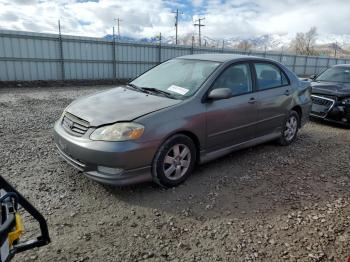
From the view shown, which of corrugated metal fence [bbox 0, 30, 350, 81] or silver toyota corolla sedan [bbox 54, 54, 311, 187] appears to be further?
corrugated metal fence [bbox 0, 30, 350, 81]

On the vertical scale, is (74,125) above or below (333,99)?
above

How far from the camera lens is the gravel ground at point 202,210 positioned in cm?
263

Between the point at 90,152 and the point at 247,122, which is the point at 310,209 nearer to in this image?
the point at 247,122

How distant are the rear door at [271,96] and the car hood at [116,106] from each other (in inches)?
66.9

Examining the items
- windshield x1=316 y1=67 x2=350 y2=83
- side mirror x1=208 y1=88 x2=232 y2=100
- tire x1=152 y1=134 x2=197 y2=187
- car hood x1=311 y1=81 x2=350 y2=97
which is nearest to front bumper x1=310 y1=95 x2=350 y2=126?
car hood x1=311 y1=81 x2=350 y2=97

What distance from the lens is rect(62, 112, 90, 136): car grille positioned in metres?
3.40

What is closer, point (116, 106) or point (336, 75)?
point (116, 106)

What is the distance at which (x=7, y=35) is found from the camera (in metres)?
13.0

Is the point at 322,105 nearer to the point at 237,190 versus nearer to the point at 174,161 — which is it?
the point at 237,190

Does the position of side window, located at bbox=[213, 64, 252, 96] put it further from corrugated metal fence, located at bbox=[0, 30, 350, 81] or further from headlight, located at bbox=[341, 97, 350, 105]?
corrugated metal fence, located at bbox=[0, 30, 350, 81]

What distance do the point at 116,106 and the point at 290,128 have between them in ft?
11.5

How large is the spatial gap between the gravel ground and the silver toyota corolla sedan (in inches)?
12.0

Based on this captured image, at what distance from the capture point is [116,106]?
11.9 feet

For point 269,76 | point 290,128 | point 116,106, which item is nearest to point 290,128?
point 290,128
